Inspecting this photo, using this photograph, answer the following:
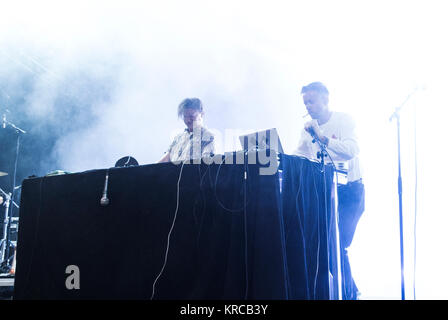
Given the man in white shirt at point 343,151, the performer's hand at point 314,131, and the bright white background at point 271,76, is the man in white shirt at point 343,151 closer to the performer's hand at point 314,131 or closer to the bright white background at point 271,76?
the performer's hand at point 314,131

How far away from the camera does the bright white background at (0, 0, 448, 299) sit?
9.65ft

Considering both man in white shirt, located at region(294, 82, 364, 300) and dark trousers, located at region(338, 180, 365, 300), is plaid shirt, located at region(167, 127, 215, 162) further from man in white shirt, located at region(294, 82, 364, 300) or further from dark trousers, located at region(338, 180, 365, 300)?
dark trousers, located at region(338, 180, 365, 300)

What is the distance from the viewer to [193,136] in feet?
9.73

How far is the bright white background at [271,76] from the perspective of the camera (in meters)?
2.94

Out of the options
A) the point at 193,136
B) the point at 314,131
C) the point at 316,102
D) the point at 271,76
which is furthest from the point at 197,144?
the point at 271,76

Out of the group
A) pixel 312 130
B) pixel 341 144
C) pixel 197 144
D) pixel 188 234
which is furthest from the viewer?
pixel 197 144

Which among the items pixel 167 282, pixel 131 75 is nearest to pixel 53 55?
pixel 131 75

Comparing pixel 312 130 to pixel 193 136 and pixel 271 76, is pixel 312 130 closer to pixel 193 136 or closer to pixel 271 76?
pixel 193 136

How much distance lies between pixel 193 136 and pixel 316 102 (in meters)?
0.96

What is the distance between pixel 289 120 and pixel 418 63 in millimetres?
1415

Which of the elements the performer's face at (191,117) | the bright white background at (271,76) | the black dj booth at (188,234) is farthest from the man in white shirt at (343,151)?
the performer's face at (191,117)

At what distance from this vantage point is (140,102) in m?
5.09

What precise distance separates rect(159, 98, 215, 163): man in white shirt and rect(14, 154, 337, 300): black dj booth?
0.89m

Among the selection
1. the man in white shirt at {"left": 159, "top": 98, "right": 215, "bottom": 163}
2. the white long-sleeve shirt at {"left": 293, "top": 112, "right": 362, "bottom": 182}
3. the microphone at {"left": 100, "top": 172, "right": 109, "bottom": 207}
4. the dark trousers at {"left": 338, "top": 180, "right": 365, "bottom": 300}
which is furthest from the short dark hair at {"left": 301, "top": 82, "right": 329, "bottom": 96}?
the microphone at {"left": 100, "top": 172, "right": 109, "bottom": 207}
